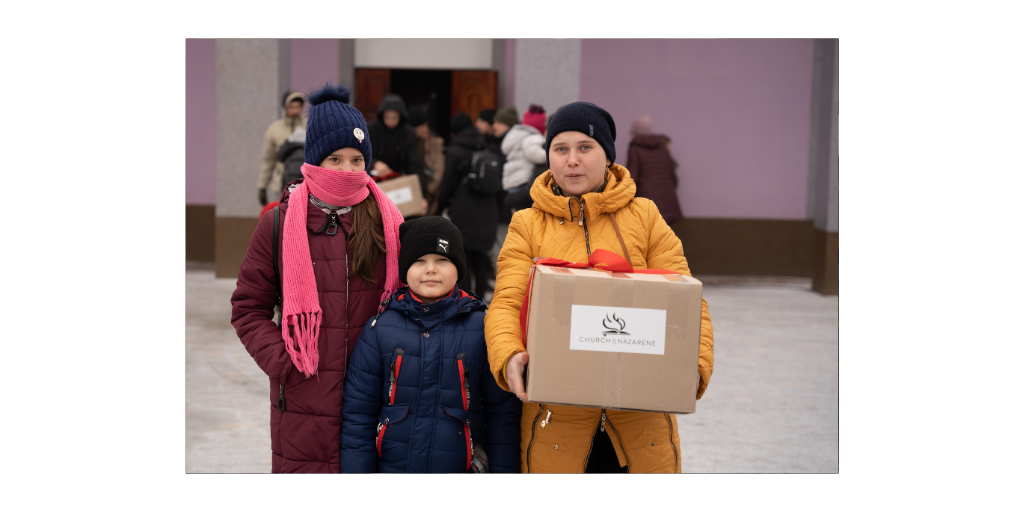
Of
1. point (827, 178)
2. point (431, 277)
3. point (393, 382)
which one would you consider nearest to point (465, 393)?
point (393, 382)

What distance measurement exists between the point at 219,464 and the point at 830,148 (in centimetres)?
737

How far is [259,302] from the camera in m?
2.38

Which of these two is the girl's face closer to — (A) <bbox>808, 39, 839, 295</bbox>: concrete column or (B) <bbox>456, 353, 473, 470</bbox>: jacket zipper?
(B) <bbox>456, 353, 473, 470</bbox>: jacket zipper

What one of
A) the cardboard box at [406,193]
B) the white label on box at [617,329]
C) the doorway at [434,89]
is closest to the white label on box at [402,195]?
the cardboard box at [406,193]

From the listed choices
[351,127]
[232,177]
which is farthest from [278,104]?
[351,127]

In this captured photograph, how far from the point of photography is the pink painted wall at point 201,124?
9.88m

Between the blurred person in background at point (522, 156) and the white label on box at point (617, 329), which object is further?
the blurred person in background at point (522, 156)

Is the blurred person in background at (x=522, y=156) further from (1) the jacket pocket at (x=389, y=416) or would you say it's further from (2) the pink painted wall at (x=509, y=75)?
(1) the jacket pocket at (x=389, y=416)

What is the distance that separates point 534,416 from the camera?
229cm

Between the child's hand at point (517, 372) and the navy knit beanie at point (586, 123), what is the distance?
59 centimetres

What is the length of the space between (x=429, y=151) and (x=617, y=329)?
274 inches

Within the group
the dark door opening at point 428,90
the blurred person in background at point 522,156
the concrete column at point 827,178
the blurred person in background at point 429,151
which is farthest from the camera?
the dark door opening at point 428,90

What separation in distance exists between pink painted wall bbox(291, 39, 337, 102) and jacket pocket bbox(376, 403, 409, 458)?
8174 millimetres

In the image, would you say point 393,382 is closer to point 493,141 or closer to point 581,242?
point 581,242
